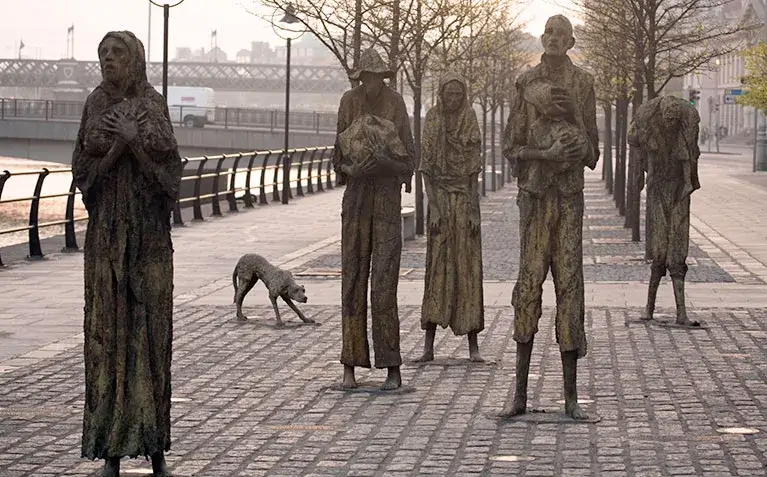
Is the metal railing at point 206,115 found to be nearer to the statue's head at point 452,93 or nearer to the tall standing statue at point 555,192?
the statue's head at point 452,93

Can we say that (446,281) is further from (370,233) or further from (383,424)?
(383,424)

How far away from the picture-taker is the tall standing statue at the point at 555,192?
10195 millimetres

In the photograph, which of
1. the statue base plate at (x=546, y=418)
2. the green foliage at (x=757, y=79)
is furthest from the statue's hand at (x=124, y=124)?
the green foliage at (x=757, y=79)

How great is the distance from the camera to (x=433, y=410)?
10.7m

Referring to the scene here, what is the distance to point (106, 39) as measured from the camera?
318 inches

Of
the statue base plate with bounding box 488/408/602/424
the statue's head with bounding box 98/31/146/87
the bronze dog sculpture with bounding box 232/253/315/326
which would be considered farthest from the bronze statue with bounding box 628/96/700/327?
the statue's head with bounding box 98/31/146/87

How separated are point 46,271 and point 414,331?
7.52 meters

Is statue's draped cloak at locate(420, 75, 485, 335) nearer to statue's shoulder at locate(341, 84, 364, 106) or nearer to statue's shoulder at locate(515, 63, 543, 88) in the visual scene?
statue's shoulder at locate(341, 84, 364, 106)

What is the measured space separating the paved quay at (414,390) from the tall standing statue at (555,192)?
1.38 feet

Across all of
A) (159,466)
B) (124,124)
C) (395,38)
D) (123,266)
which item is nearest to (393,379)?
(159,466)

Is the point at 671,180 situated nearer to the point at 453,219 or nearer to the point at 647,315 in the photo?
the point at 647,315

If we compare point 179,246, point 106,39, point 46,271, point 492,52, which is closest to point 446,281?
point 106,39

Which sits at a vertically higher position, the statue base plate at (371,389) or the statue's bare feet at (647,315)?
the statue's bare feet at (647,315)

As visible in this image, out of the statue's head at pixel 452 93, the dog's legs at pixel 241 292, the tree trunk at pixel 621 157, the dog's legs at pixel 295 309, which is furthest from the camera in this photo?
the tree trunk at pixel 621 157
